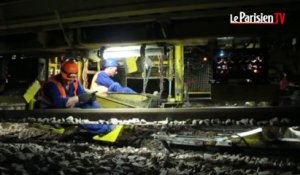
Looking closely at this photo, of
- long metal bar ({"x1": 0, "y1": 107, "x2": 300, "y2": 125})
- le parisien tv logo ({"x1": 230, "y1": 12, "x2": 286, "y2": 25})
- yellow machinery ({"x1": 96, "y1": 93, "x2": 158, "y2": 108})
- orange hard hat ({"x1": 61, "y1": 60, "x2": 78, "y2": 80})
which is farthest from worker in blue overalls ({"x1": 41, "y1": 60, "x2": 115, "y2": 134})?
le parisien tv logo ({"x1": 230, "y1": 12, "x2": 286, "y2": 25})

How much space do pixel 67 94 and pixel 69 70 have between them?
2.21 feet

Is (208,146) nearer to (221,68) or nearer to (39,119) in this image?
(221,68)

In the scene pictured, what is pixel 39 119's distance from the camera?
834 centimetres

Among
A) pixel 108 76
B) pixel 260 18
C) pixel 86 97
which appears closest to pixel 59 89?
pixel 86 97

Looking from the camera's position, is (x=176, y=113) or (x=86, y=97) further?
(x=86, y=97)

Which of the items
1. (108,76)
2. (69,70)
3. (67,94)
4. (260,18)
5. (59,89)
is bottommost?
(67,94)

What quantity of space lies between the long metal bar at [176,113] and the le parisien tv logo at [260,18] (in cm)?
171

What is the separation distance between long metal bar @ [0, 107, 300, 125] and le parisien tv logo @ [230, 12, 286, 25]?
171cm

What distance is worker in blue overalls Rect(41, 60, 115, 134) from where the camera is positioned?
8.71 metres

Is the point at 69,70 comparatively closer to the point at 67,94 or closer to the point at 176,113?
the point at 67,94

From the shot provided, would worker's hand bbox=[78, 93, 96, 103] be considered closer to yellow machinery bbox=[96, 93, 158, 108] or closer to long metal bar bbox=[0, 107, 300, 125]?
yellow machinery bbox=[96, 93, 158, 108]

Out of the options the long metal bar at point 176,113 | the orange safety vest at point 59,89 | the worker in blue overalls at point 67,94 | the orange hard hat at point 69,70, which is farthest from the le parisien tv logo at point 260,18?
the orange safety vest at point 59,89

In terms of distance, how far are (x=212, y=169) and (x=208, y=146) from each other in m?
1.63

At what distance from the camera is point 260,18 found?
720 centimetres
